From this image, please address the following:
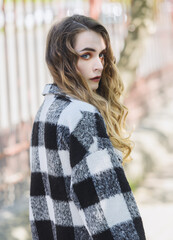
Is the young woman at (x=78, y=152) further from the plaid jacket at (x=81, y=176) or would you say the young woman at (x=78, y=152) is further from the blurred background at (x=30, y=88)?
→ the blurred background at (x=30, y=88)

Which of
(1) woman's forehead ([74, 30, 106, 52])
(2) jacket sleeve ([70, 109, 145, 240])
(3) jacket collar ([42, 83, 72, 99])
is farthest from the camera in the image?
(1) woman's forehead ([74, 30, 106, 52])

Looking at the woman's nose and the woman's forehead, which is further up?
the woman's forehead

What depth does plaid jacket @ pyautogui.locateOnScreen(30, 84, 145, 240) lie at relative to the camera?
5.33 feet

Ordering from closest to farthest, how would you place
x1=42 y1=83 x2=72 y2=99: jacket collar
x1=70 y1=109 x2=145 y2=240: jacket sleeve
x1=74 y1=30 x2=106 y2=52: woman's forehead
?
x1=70 y1=109 x2=145 y2=240: jacket sleeve
x1=42 y1=83 x2=72 y2=99: jacket collar
x1=74 y1=30 x2=106 y2=52: woman's forehead

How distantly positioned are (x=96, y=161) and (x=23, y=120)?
2.91 metres

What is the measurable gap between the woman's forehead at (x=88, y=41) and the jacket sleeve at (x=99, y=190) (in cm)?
41

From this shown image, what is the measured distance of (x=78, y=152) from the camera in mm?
1643

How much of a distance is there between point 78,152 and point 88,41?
554 mm

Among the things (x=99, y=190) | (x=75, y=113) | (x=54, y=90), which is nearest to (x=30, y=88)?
(x=54, y=90)

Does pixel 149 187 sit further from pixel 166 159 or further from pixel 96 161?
pixel 96 161

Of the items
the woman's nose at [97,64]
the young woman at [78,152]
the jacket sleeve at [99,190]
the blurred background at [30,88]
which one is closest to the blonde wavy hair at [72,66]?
the young woman at [78,152]

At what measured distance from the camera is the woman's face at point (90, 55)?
6.35 feet

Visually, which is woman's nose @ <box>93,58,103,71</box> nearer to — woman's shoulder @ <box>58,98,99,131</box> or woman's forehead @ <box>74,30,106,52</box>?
woman's forehead @ <box>74,30,106,52</box>

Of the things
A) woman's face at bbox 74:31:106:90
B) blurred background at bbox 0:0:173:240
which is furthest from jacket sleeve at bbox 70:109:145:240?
blurred background at bbox 0:0:173:240
